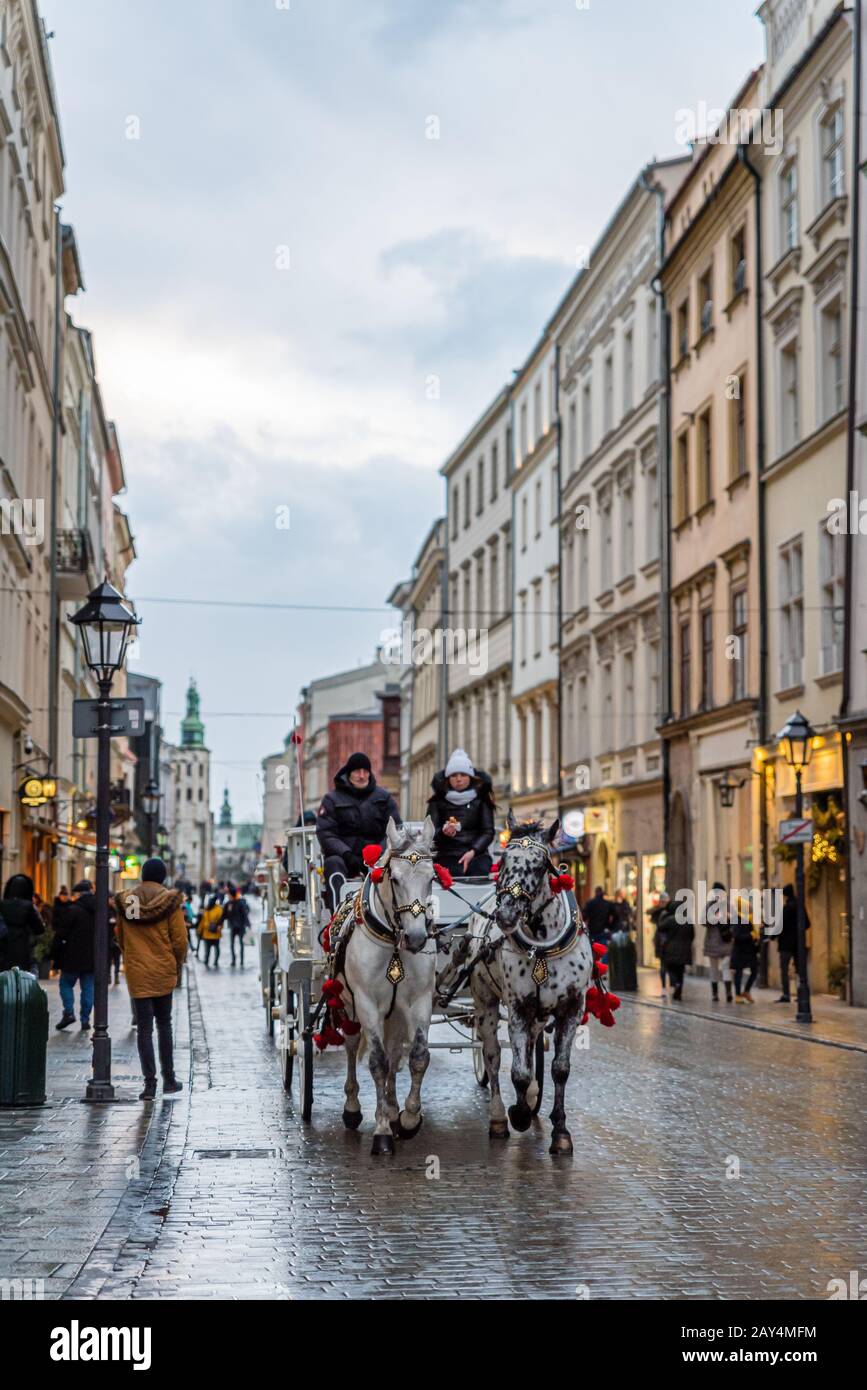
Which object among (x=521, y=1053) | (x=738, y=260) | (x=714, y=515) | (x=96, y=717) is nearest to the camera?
(x=521, y=1053)

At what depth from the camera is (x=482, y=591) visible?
68.3 meters

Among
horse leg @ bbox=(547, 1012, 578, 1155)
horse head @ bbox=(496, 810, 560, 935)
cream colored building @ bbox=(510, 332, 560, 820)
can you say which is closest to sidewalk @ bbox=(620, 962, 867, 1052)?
horse leg @ bbox=(547, 1012, 578, 1155)

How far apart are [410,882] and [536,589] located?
4688 centimetres

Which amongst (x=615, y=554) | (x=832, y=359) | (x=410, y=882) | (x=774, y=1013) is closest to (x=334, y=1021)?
(x=410, y=882)

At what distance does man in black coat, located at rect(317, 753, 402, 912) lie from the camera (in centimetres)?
1407

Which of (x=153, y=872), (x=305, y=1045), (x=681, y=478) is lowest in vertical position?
(x=305, y=1045)

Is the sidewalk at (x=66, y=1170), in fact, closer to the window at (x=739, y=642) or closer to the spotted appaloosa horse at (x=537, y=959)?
the spotted appaloosa horse at (x=537, y=959)

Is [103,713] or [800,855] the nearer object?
[103,713]

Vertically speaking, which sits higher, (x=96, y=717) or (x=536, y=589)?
(x=536, y=589)

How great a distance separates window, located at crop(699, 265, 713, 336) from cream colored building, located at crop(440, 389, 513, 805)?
2185 cm

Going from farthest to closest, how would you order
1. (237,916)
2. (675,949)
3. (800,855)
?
(237,916)
(675,949)
(800,855)

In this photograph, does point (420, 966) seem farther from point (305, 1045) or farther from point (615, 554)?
point (615, 554)
